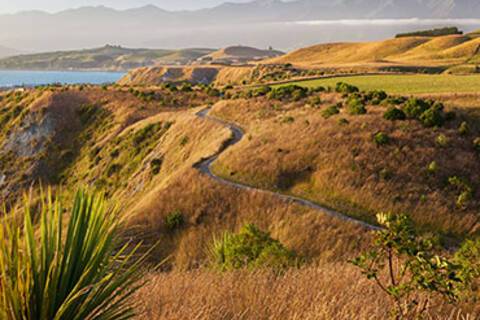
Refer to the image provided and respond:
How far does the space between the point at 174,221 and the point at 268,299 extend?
18.0 metres

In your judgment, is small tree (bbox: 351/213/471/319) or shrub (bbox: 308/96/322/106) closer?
small tree (bbox: 351/213/471/319)

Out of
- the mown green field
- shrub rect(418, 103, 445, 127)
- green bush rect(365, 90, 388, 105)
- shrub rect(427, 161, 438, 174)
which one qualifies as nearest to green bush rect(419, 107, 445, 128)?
shrub rect(418, 103, 445, 127)

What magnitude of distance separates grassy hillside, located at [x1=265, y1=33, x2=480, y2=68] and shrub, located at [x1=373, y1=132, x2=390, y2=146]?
6955 cm

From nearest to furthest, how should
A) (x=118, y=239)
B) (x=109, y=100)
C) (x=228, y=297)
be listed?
(x=118, y=239), (x=228, y=297), (x=109, y=100)

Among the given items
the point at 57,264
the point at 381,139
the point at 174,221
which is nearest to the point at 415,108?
the point at 381,139

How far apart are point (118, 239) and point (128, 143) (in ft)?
147

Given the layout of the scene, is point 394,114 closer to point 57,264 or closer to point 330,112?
point 330,112

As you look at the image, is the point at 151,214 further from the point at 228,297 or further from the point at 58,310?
the point at 58,310

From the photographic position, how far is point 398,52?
126688 mm

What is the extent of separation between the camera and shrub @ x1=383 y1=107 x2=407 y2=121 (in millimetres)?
29516

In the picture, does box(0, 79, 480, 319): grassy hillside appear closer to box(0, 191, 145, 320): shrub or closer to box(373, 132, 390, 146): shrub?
box(373, 132, 390, 146): shrub

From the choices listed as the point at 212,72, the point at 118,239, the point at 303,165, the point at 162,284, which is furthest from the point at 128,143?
the point at 212,72

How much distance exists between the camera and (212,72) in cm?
13075

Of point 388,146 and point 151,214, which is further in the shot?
point 388,146
